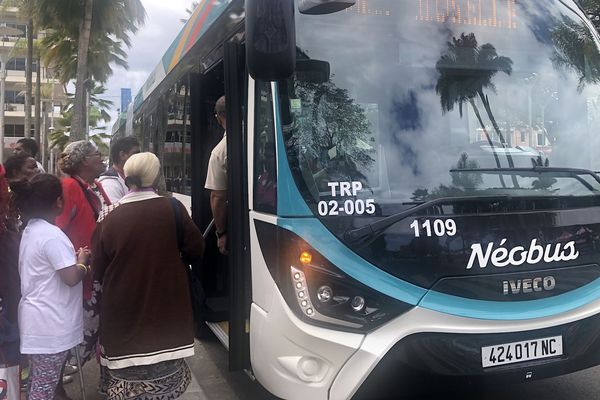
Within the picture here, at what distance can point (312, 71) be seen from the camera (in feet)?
10.6

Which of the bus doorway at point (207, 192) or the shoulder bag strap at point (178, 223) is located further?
the bus doorway at point (207, 192)

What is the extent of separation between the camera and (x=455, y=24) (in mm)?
3434

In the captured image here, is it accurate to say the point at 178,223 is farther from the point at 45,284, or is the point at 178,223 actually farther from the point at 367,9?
the point at 367,9

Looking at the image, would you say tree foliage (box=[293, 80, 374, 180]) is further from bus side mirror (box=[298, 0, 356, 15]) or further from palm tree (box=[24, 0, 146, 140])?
palm tree (box=[24, 0, 146, 140])

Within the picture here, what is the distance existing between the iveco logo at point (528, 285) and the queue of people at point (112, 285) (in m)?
1.77

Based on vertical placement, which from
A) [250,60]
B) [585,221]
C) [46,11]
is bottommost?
[585,221]

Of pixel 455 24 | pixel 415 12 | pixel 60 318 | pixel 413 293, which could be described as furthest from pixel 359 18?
pixel 60 318

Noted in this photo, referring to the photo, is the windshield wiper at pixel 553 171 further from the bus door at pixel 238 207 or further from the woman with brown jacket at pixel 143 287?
the woman with brown jacket at pixel 143 287

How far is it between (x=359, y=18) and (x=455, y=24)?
2.01ft

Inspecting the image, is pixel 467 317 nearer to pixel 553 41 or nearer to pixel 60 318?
pixel 553 41

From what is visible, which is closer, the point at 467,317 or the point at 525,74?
the point at 467,317

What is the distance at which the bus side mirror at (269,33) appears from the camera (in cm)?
289

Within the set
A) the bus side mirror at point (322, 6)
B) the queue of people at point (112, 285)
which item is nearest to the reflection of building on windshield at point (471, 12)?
the bus side mirror at point (322, 6)

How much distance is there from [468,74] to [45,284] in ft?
9.34
